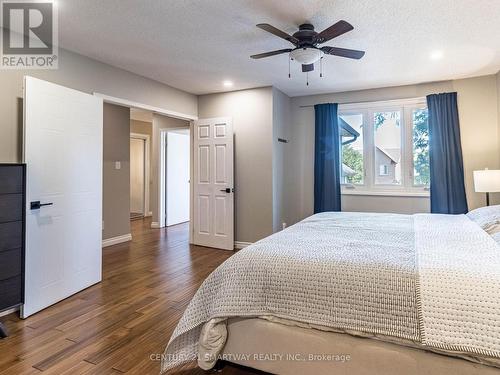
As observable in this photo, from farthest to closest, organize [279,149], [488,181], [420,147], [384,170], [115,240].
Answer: [115,240] → [279,149] → [384,170] → [420,147] → [488,181]

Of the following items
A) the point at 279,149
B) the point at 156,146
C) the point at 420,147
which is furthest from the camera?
the point at 156,146

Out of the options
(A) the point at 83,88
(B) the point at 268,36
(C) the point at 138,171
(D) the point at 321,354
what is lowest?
(D) the point at 321,354

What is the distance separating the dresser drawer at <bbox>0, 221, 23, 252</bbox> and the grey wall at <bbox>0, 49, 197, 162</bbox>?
0.60m

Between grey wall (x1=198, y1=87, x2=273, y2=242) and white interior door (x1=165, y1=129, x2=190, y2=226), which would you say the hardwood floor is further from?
white interior door (x1=165, y1=129, x2=190, y2=226)

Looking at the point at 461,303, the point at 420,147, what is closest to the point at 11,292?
the point at 461,303

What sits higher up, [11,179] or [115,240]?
[11,179]

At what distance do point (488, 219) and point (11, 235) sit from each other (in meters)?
3.84

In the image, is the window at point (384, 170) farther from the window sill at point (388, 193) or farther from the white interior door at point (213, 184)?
the white interior door at point (213, 184)

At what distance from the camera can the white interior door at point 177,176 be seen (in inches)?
A: 265

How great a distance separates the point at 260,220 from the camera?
15.4 feet

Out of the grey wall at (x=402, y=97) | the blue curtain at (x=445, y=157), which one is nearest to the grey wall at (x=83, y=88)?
the grey wall at (x=402, y=97)

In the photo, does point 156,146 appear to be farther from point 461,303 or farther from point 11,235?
point 461,303

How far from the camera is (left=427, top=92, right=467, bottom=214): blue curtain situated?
4152 mm

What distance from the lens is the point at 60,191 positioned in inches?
113
